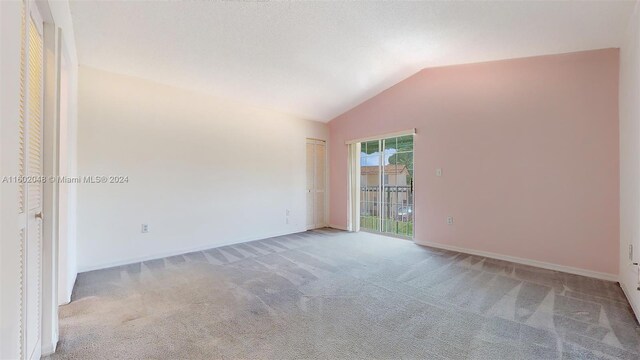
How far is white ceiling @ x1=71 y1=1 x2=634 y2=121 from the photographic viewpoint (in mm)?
2406

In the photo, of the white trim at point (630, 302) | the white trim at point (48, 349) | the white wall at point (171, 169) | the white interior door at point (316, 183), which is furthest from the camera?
the white interior door at point (316, 183)

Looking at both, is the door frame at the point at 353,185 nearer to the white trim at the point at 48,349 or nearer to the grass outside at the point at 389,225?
the grass outside at the point at 389,225

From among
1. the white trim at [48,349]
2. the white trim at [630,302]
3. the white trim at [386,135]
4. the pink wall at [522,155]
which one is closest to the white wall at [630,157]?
the white trim at [630,302]

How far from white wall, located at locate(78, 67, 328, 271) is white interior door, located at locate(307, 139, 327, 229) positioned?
0.63 m

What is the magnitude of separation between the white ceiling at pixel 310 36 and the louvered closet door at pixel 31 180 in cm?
113

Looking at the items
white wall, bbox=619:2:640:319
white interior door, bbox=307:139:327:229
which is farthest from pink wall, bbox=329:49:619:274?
white interior door, bbox=307:139:327:229

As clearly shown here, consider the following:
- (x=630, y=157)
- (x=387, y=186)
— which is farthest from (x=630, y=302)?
(x=387, y=186)

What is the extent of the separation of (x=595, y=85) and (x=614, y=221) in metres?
1.52

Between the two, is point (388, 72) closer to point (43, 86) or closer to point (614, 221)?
point (614, 221)

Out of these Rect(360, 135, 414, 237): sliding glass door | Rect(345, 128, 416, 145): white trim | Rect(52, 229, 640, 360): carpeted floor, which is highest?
Rect(345, 128, 416, 145): white trim

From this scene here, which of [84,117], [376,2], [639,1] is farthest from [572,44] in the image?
[84,117]

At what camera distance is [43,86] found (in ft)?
5.50

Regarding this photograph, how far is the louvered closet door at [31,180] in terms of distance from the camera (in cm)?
124

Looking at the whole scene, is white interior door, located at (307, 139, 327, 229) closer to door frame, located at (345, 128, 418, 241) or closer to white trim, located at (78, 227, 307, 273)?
door frame, located at (345, 128, 418, 241)
